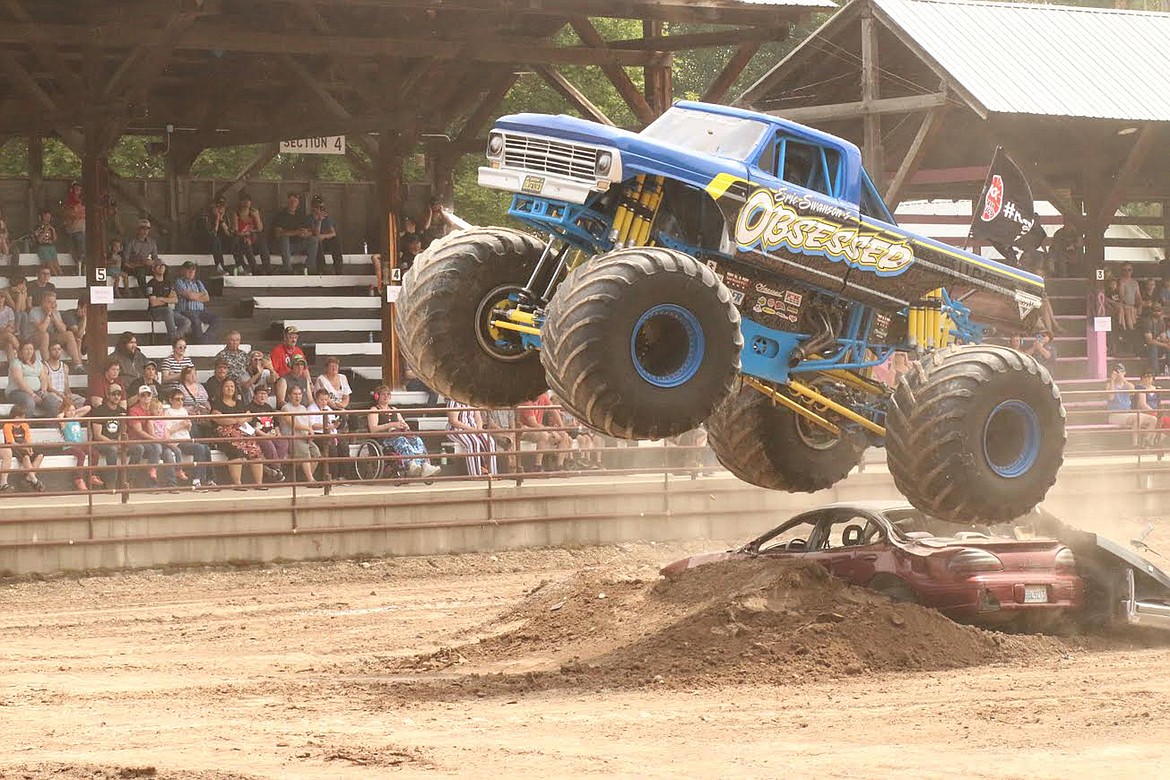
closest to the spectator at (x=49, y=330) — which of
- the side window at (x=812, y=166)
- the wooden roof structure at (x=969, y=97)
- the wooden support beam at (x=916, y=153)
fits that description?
the wooden roof structure at (x=969, y=97)

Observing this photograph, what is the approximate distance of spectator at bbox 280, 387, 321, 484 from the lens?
64.4 ft

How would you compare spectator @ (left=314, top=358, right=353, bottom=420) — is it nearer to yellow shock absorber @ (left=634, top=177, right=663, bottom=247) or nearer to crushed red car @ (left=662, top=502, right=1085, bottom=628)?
crushed red car @ (left=662, top=502, right=1085, bottom=628)

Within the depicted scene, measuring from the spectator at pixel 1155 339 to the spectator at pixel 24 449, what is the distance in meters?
17.4

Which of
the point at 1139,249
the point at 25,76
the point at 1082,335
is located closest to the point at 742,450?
the point at 25,76

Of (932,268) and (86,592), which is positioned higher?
(932,268)

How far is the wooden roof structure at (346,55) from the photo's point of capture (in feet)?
69.7

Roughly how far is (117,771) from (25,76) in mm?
15058

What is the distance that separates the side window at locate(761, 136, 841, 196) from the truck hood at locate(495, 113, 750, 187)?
0.74 metres

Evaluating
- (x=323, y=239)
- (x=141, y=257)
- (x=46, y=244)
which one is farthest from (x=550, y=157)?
(x=323, y=239)

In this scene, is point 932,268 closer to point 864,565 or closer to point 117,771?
point 864,565

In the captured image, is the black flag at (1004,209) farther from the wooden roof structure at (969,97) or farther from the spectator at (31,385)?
the spectator at (31,385)

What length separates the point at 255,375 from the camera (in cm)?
2100

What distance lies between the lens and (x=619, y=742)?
10711mm

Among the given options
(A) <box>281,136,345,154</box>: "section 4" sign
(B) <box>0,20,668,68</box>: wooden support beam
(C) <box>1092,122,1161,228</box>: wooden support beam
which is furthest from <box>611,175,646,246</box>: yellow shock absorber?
(C) <box>1092,122,1161,228</box>: wooden support beam
